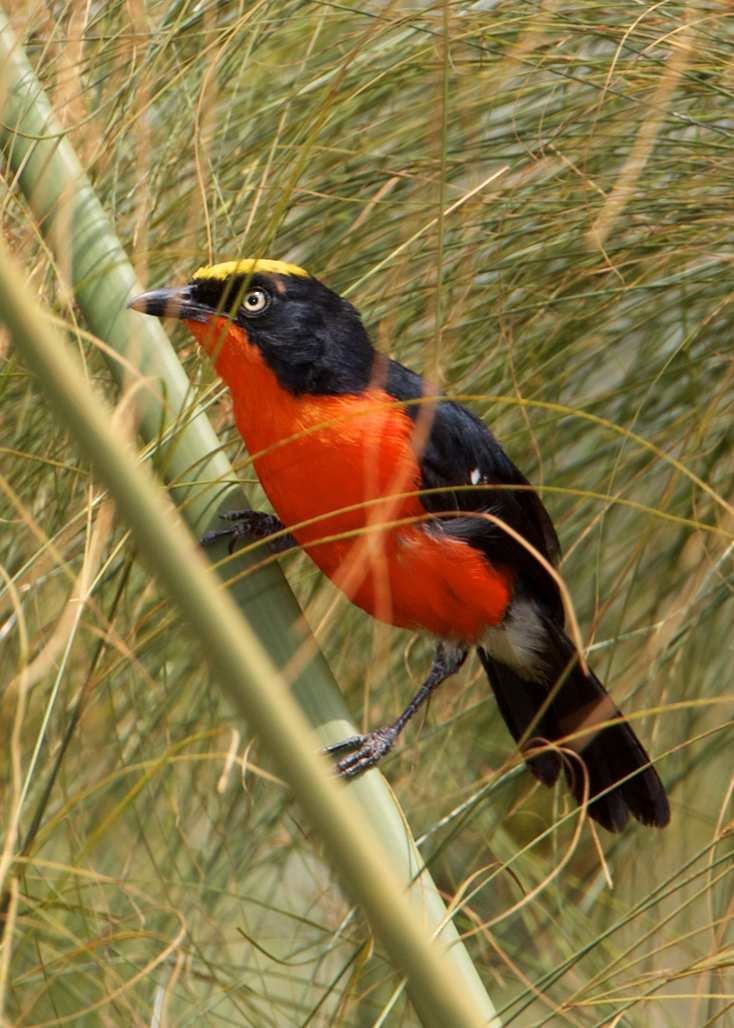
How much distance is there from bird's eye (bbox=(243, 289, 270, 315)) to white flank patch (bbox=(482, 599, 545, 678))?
0.70 meters

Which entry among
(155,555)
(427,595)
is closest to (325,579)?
(427,595)

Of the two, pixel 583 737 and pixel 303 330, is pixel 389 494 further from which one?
pixel 583 737

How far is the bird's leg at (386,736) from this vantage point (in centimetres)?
147

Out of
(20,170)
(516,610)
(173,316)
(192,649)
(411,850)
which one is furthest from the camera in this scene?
(516,610)

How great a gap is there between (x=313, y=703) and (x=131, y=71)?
898mm

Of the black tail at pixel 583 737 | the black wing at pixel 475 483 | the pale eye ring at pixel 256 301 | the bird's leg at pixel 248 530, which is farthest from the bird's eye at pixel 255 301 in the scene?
the black tail at pixel 583 737

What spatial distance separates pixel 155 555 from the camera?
0.66 meters

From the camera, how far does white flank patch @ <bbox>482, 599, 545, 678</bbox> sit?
254 centimetres

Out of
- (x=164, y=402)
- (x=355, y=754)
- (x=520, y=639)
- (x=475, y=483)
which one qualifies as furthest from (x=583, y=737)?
(x=164, y=402)

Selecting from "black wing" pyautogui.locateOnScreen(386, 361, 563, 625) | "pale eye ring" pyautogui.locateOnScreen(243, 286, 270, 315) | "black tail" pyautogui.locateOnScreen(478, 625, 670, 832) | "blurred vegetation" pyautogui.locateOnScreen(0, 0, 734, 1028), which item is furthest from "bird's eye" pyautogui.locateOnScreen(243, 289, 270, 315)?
"black tail" pyautogui.locateOnScreen(478, 625, 670, 832)

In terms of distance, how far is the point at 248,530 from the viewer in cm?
192

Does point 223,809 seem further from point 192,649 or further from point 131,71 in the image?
point 131,71

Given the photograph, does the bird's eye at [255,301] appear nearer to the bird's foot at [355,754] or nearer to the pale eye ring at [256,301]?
the pale eye ring at [256,301]

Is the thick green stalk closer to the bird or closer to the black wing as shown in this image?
the bird
